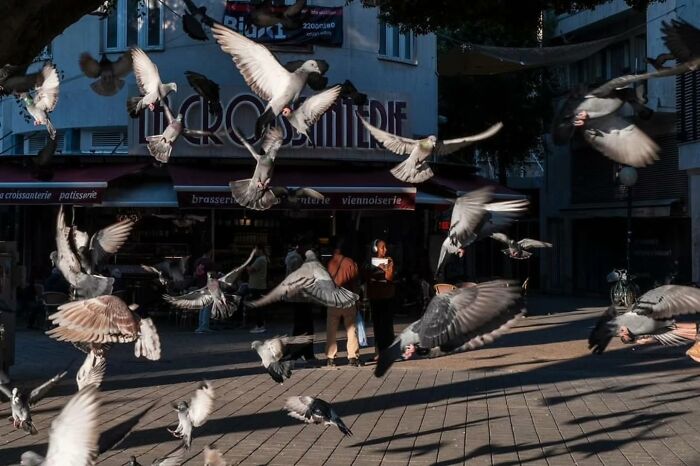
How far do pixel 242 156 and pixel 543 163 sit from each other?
21110 millimetres

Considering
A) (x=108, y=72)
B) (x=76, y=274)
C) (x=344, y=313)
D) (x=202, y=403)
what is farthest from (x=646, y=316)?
(x=344, y=313)

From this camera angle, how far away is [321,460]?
8328mm

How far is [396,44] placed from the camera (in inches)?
978

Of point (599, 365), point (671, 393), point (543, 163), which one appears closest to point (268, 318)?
point (599, 365)

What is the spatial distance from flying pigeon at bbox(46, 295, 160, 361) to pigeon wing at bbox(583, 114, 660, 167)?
276cm

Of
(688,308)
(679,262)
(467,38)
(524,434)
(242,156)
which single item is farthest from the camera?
(467,38)

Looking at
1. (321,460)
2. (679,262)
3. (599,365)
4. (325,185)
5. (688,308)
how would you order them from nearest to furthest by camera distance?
(688,308) < (321,460) < (599,365) < (325,185) < (679,262)

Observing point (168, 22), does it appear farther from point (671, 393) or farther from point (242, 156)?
point (671, 393)

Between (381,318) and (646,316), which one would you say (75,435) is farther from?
(381,318)

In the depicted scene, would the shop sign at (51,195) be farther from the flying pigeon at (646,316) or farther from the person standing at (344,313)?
the flying pigeon at (646,316)

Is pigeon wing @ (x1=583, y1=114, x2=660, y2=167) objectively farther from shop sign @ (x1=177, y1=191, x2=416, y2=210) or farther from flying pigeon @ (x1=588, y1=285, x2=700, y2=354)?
shop sign @ (x1=177, y1=191, x2=416, y2=210)

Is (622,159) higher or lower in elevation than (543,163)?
lower

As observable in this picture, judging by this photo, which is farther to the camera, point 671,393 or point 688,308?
point 671,393

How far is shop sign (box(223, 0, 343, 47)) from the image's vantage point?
72.6ft
